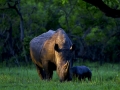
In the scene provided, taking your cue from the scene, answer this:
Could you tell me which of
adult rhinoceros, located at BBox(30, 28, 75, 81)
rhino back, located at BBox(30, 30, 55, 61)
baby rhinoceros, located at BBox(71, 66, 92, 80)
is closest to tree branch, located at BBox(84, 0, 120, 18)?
adult rhinoceros, located at BBox(30, 28, 75, 81)

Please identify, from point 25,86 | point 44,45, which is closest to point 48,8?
Result: point 44,45

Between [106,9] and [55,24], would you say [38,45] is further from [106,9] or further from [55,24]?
[55,24]

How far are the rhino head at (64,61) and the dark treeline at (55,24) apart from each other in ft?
65.2

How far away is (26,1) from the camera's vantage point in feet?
136

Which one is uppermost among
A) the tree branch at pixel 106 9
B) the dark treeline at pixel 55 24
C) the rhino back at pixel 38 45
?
the tree branch at pixel 106 9

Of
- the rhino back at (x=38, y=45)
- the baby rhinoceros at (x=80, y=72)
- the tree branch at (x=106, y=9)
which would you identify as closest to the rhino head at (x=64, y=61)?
the baby rhinoceros at (x=80, y=72)

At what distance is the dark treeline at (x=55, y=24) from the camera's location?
3938 centimetres

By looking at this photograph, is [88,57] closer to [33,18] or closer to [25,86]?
[33,18]

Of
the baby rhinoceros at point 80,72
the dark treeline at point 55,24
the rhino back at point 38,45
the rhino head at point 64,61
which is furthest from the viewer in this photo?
the dark treeline at point 55,24

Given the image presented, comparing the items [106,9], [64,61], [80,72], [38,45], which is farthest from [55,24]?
[106,9]

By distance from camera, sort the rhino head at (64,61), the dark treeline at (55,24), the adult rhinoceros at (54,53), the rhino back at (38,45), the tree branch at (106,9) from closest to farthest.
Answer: the tree branch at (106,9)
the rhino head at (64,61)
the adult rhinoceros at (54,53)
the rhino back at (38,45)
the dark treeline at (55,24)

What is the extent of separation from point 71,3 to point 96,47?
7.37 meters

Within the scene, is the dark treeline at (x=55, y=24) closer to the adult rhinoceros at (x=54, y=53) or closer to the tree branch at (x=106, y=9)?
the adult rhinoceros at (x=54, y=53)

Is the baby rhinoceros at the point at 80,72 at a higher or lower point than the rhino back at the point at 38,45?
lower
